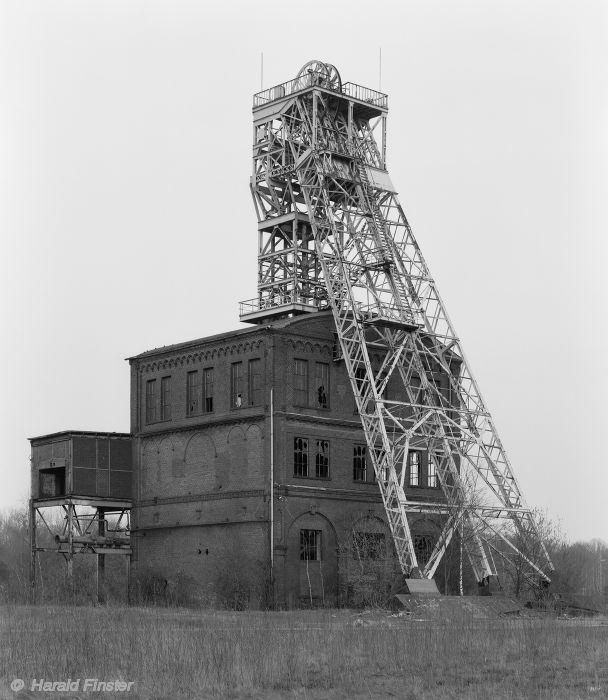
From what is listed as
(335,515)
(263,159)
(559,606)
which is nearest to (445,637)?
(559,606)

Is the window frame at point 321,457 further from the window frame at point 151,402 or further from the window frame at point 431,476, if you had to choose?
the window frame at point 151,402

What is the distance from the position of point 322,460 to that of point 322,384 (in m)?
3.15

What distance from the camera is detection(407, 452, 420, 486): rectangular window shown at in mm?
55500

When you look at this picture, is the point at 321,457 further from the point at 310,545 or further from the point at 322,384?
the point at 310,545

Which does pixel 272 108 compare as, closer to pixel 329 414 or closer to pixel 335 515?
pixel 329 414

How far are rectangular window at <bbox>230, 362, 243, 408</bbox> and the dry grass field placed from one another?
20.3 metres

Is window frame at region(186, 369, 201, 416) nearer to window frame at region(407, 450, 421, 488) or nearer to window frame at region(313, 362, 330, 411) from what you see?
window frame at region(313, 362, 330, 411)

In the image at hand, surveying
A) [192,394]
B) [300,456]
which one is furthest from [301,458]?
[192,394]

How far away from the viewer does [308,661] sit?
2611cm

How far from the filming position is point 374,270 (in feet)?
177

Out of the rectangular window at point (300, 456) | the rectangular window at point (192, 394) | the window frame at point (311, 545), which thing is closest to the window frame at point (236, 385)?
the rectangular window at point (192, 394)

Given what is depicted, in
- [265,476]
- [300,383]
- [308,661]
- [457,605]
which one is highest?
[300,383]

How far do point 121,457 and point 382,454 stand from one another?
11.8m

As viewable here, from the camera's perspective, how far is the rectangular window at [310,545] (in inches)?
1984
